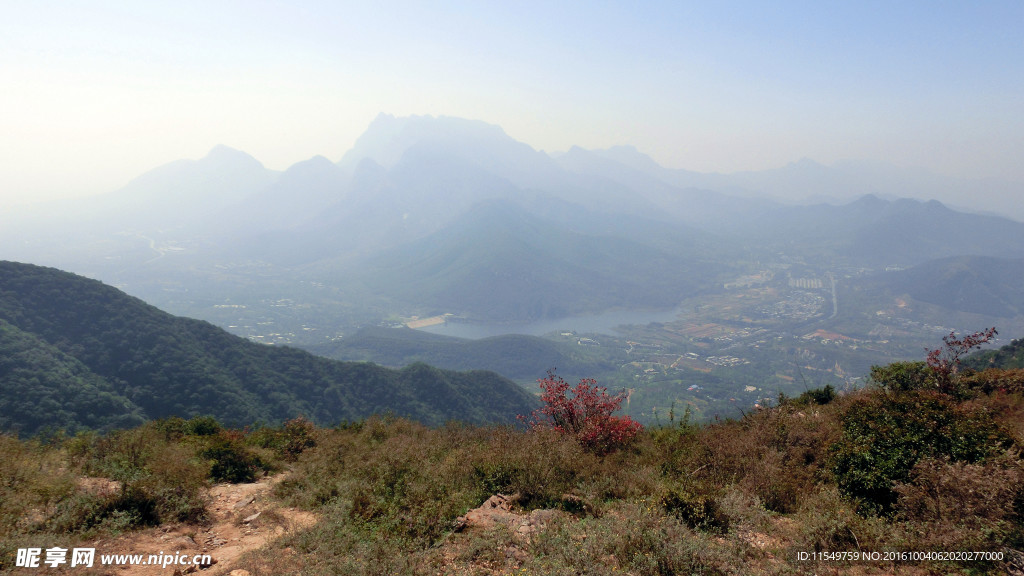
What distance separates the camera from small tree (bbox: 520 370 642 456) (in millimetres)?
Answer: 10102

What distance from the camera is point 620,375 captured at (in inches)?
3524

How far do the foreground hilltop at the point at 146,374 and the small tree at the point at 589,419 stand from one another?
26.1 meters

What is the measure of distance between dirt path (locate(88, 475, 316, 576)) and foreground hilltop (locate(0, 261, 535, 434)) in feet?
86.7

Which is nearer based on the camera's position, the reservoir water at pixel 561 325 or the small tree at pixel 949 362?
the small tree at pixel 949 362

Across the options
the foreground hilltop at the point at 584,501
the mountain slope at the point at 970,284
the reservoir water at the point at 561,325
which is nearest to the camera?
the foreground hilltop at the point at 584,501

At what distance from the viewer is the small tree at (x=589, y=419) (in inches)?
398

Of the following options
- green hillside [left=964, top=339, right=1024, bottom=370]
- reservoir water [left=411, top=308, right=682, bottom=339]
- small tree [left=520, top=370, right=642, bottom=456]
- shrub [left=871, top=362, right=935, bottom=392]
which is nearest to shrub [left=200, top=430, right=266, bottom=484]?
small tree [left=520, top=370, right=642, bottom=456]

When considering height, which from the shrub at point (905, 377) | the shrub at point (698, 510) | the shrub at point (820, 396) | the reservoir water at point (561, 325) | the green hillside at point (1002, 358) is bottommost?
the reservoir water at point (561, 325)

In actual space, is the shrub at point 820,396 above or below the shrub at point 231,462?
above

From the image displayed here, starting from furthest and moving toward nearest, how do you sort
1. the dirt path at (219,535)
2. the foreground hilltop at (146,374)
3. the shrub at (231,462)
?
the foreground hilltop at (146,374) < the shrub at (231,462) < the dirt path at (219,535)

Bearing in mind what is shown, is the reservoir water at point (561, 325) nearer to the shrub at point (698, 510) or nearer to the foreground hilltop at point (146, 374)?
the foreground hilltop at point (146, 374)

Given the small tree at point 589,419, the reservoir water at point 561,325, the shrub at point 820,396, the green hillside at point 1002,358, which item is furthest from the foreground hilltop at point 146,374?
the reservoir water at point 561,325

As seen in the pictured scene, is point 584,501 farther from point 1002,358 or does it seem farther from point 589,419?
point 1002,358

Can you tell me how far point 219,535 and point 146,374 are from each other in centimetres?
3835
